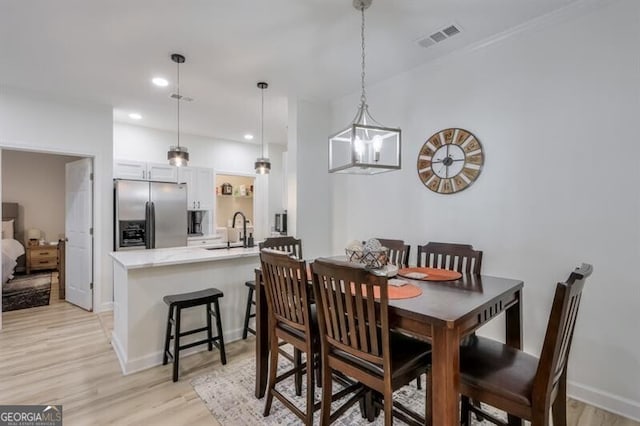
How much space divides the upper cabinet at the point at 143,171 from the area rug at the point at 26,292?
2.17 m

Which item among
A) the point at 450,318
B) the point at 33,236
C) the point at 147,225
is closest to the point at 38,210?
the point at 33,236

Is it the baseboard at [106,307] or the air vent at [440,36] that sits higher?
the air vent at [440,36]

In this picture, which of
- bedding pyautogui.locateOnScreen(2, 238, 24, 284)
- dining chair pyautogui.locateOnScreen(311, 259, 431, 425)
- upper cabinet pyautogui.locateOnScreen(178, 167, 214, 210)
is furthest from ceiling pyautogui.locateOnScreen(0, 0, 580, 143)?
bedding pyautogui.locateOnScreen(2, 238, 24, 284)

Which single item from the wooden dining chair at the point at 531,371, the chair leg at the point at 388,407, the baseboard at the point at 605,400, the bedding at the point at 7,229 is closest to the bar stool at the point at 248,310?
the chair leg at the point at 388,407

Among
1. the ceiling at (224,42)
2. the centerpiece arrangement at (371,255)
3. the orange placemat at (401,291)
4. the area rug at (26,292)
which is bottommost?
the area rug at (26,292)

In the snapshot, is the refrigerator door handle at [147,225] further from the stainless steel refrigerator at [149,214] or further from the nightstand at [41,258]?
the nightstand at [41,258]

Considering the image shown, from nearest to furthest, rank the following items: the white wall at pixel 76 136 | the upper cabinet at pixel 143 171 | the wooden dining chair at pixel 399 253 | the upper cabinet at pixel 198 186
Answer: the wooden dining chair at pixel 399 253 < the white wall at pixel 76 136 < the upper cabinet at pixel 143 171 < the upper cabinet at pixel 198 186

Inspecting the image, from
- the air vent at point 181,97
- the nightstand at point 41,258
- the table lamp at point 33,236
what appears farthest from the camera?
the table lamp at point 33,236

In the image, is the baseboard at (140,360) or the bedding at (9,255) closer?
the baseboard at (140,360)

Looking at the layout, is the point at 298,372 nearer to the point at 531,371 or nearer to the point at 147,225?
the point at 531,371

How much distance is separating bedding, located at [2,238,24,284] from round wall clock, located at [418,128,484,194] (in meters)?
7.05

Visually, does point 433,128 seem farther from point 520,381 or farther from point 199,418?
point 199,418

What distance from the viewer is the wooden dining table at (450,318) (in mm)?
1367

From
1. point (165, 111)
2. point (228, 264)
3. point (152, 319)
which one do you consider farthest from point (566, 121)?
point (165, 111)
